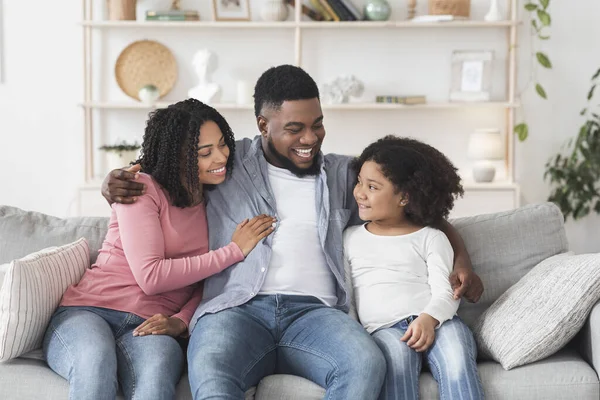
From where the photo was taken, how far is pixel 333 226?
8.11 feet

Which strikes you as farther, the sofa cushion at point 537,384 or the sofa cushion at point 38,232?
the sofa cushion at point 38,232

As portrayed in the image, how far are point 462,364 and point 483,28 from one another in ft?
10.2

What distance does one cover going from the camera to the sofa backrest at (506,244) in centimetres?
253

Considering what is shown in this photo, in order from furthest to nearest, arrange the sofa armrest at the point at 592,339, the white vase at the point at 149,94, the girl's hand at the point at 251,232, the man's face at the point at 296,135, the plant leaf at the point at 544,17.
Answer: the white vase at the point at 149,94 → the plant leaf at the point at 544,17 → the man's face at the point at 296,135 → the girl's hand at the point at 251,232 → the sofa armrest at the point at 592,339

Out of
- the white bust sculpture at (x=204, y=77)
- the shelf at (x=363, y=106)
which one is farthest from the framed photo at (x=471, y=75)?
the white bust sculpture at (x=204, y=77)

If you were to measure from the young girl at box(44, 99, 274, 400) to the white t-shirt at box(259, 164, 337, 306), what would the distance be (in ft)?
0.21

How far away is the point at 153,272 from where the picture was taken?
7.47 feet

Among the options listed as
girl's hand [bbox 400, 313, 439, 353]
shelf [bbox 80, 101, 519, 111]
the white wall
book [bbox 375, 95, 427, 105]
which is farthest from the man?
the white wall

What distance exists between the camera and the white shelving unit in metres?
4.59

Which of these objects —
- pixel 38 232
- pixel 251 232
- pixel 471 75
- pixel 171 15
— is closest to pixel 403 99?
pixel 471 75

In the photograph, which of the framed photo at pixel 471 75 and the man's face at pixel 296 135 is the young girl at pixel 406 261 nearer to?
the man's face at pixel 296 135

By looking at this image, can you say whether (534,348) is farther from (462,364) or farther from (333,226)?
(333,226)

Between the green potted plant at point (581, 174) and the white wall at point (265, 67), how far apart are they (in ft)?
0.48

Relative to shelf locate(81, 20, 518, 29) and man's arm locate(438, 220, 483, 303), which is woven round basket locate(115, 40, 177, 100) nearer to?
shelf locate(81, 20, 518, 29)
